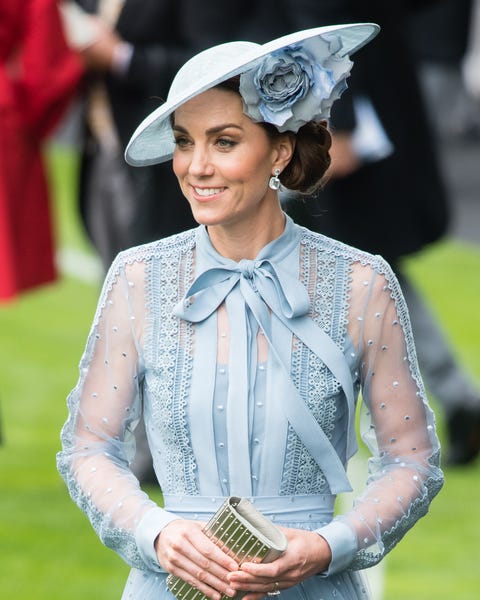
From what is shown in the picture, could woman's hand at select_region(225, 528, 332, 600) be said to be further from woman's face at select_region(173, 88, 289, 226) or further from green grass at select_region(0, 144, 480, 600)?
green grass at select_region(0, 144, 480, 600)

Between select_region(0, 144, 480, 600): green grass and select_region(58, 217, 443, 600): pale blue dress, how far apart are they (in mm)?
2807

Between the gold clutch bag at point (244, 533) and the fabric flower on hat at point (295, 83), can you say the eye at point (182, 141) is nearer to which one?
the fabric flower on hat at point (295, 83)

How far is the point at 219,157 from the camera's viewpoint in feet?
11.4

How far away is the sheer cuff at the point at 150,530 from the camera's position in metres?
3.43

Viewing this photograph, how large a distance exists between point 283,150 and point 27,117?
367 cm

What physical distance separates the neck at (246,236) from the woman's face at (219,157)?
0.22 feet

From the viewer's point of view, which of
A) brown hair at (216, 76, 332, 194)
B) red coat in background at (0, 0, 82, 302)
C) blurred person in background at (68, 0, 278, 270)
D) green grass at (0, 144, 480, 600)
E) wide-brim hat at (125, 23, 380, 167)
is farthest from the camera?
red coat in background at (0, 0, 82, 302)

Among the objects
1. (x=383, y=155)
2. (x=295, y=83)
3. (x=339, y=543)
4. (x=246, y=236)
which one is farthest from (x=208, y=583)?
(x=383, y=155)

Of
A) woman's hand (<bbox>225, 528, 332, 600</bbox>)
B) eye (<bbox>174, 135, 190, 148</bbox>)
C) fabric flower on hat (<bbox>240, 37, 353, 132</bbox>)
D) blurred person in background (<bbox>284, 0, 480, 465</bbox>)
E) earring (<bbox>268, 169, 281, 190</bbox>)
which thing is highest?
fabric flower on hat (<bbox>240, 37, 353, 132</bbox>)

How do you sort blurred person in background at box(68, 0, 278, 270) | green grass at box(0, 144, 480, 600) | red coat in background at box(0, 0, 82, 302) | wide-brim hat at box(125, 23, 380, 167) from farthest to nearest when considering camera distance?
1. red coat in background at box(0, 0, 82, 302)
2. blurred person in background at box(68, 0, 278, 270)
3. green grass at box(0, 144, 480, 600)
4. wide-brim hat at box(125, 23, 380, 167)

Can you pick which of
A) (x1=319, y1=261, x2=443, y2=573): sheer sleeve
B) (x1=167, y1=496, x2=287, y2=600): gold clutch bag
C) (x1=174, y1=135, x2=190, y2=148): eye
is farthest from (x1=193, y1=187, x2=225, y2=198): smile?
(x1=167, y1=496, x2=287, y2=600): gold clutch bag

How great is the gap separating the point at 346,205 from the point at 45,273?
1270 millimetres

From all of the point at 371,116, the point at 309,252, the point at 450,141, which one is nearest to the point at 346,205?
the point at 371,116

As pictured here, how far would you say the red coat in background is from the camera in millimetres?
6988
